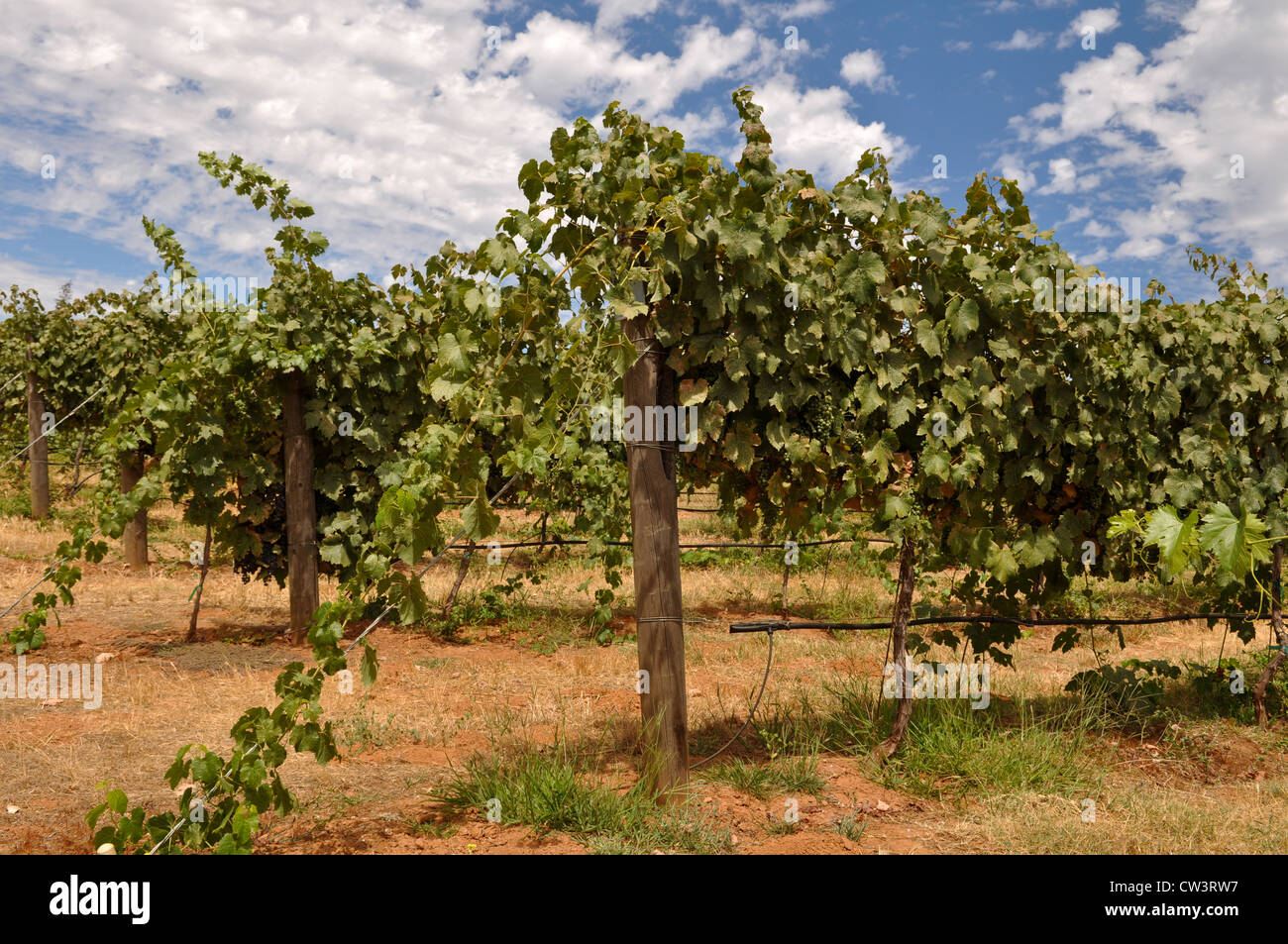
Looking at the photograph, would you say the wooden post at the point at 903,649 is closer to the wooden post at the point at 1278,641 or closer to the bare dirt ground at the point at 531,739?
the bare dirt ground at the point at 531,739

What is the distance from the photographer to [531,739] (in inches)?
168

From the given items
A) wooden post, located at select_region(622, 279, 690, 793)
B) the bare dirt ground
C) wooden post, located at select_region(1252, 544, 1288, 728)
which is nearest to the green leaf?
wooden post, located at select_region(622, 279, 690, 793)

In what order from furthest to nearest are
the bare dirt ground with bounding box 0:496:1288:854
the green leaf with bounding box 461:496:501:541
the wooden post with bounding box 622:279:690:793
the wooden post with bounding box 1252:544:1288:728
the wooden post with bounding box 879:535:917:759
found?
the wooden post with bounding box 1252:544:1288:728
the wooden post with bounding box 879:535:917:759
the wooden post with bounding box 622:279:690:793
the bare dirt ground with bounding box 0:496:1288:854
the green leaf with bounding box 461:496:501:541

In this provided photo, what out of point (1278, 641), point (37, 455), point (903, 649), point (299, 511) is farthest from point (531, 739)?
point (37, 455)

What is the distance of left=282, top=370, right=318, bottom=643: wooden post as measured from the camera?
23.5 feet

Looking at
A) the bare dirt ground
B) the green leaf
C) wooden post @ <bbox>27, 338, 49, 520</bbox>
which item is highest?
wooden post @ <bbox>27, 338, 49, 520</bbox>

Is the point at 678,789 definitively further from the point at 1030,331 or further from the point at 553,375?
the point at 1030,331

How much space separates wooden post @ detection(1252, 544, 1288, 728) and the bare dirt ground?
5.5 inches

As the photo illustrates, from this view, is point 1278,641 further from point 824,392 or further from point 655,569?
point 655,569

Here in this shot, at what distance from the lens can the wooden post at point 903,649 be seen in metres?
4.41

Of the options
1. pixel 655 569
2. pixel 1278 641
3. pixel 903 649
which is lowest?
pixel 1278 641

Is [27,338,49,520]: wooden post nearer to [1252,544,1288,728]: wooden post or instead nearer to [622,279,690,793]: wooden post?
[622,279,690,793]: wooden post

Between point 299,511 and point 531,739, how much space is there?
3.84 m

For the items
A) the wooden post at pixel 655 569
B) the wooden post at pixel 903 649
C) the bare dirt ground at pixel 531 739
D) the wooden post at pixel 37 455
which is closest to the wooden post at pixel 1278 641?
the bare dirt ground at pixel 531 739
